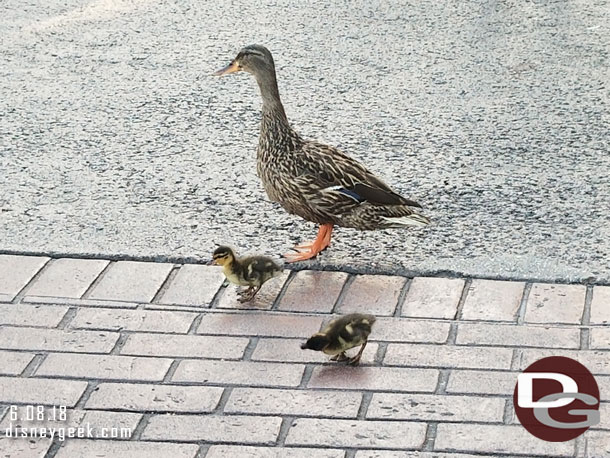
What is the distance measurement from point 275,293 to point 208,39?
408 centimetres

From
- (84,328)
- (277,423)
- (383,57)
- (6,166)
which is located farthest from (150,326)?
(383,57)

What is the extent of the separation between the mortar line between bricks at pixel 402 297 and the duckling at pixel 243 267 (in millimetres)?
550

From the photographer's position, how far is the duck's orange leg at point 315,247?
539cm

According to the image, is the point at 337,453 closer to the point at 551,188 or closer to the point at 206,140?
the point at 551,188

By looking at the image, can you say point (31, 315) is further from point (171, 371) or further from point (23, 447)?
point (23, 447)

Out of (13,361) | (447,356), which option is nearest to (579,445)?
(447,356)

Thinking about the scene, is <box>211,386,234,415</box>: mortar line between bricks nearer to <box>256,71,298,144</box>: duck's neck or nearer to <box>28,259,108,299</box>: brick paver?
<box>28,259,108,299</box>: brick paver

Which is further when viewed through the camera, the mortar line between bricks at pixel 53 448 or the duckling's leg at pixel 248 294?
the duckling's leg at pixel 248 294

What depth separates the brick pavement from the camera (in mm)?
4059

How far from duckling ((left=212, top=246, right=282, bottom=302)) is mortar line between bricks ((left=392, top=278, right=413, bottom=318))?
550 millimetres

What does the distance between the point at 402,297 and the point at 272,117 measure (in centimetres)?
109

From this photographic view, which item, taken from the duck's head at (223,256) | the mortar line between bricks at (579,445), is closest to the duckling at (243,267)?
the duck's head at (223,256)

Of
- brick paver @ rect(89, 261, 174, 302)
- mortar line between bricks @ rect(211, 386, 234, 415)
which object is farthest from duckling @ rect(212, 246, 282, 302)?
mortar line between bricks @ rect(211, 386, 234, 415)

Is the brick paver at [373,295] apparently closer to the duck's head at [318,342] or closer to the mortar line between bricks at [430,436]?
the duck's head at [318,342]
